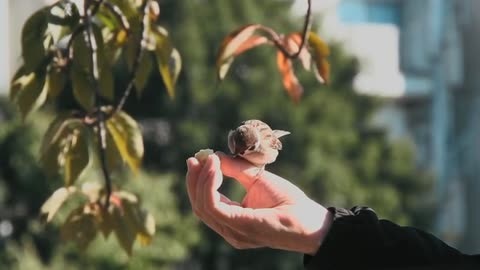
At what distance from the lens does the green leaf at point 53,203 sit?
4.84 feet

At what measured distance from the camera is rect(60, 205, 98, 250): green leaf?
1.53m

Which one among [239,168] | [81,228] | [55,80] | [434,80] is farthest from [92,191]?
[434,80]

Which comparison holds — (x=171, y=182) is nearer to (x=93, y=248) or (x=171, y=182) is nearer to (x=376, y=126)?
(x=93, y=248)

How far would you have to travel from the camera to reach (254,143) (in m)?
0.95

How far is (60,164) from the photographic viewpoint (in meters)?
1.52

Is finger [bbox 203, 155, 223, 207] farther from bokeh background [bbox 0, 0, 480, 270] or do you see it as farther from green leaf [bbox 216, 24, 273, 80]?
bokeh background [bbox 0, 0, 480, 270]

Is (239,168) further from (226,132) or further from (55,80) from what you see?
(226,132)

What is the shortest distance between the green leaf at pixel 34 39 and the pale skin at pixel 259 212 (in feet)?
1.84

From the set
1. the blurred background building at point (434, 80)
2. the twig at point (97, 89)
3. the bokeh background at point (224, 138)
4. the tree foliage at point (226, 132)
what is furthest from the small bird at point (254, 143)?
the blurred background building at point (434, 80)

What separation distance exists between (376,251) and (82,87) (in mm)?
697

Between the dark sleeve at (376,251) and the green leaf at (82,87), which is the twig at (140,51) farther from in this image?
the dark sleeve at (376,251)

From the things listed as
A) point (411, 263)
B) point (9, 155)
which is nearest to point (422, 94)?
point (9, 155)

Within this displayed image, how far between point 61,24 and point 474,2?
884cm

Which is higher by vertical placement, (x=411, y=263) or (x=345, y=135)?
(x=411, y=263)
